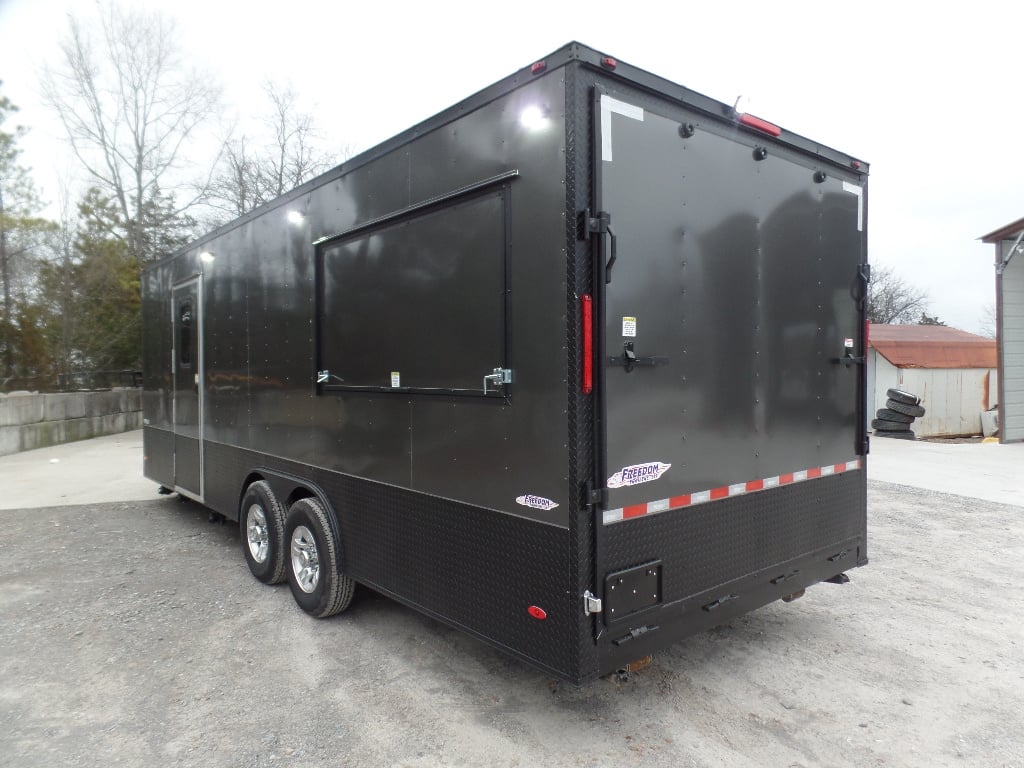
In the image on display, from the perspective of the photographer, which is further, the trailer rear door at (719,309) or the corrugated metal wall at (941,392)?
the corrugated metal wall at (941,392)

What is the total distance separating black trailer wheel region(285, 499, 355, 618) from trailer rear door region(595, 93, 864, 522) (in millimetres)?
2138

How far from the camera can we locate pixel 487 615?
292 centimetres

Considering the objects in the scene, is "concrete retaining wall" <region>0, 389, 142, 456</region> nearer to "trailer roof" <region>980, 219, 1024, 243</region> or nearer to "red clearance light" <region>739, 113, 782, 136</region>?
"red clearance light" <region>739, 113, 782, 136</region>

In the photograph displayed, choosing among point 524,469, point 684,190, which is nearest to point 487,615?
point 524,469

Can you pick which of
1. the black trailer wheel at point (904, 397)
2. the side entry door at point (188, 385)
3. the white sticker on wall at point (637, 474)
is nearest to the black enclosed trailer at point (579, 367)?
the white sticker on wall at point (637, 474)

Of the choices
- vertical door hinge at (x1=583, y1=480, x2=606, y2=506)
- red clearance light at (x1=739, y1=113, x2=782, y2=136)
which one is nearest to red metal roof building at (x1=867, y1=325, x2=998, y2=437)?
red clearance light at (x1=739, y1=113, x2=782, y2=136)

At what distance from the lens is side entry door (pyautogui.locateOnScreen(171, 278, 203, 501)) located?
238 inches

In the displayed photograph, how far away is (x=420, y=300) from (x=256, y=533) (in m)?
2.85

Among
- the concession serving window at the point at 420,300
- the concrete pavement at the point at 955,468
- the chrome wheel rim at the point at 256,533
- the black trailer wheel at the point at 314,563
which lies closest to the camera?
the concession serving window at the point at 420,300

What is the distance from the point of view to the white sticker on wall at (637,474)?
2.62 m

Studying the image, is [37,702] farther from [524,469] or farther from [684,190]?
[684,190]

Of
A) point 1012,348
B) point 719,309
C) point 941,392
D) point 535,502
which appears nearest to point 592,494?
point 535,502

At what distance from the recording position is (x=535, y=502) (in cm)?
268

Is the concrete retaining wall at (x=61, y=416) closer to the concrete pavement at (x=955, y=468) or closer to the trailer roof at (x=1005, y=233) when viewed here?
the concrete pavement at (x=955, y=468)
